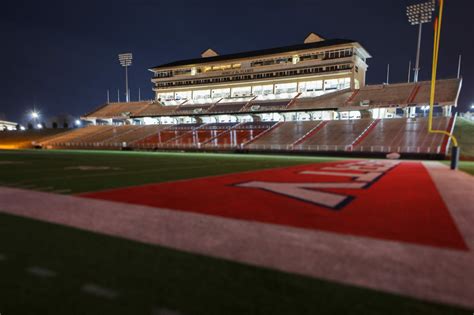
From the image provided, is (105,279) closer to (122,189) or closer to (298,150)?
(122,189)

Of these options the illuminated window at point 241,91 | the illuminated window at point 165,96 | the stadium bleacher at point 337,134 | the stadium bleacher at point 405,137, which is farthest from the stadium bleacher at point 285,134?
the illuminated window at point 165,96

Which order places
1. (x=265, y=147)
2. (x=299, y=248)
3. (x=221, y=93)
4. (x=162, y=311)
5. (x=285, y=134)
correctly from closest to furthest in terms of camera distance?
(x=162, y=311), (x=299, y=248), (x=265, y=147), (x=285, y=134), (x=221, y=93)

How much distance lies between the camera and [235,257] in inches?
118


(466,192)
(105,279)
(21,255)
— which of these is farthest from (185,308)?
(466,192)

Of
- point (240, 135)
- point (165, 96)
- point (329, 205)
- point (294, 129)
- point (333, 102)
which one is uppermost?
point (165, 96)

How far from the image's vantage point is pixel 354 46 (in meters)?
45.9

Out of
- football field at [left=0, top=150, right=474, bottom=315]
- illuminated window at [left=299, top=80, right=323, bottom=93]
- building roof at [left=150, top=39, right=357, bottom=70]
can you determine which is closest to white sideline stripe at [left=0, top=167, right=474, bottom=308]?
football field at [left=0, top=150, right=474, bottom=315]

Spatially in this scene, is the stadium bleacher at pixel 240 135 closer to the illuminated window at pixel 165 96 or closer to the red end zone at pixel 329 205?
the illuminated window at pixel 165 96

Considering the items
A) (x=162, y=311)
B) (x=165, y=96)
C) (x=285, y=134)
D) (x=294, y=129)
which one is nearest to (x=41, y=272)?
(x=162, y=311)

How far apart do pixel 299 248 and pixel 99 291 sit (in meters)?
2.03

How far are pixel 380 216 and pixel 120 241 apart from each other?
4045mm

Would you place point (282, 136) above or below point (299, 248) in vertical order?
above

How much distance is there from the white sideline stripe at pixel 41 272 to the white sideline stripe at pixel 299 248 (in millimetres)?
1031

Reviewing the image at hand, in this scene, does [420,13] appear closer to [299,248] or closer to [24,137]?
[299,248]
